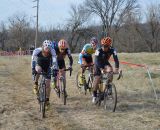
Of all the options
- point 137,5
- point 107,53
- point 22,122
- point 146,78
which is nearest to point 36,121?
point 22,122

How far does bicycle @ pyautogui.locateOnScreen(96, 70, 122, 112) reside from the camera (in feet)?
36.4

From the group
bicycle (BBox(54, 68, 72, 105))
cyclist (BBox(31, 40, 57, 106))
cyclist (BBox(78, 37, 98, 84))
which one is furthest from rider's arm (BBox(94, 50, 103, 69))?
cyclist (BBox(78, 37, 98, 84))

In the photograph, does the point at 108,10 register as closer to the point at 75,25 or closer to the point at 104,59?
the point at 75,25

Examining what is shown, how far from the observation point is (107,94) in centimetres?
1137

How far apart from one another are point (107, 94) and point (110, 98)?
157 millimetres

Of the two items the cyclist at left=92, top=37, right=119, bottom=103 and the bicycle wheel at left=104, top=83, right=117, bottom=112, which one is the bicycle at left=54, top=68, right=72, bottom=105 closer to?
the cyclist at left=92, top=37, right=119, bottom=103

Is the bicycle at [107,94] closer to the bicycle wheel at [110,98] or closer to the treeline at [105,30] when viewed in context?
the bicycle wheel at [110,98]

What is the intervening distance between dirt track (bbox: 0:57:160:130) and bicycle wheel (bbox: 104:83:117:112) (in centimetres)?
21

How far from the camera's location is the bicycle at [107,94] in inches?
437

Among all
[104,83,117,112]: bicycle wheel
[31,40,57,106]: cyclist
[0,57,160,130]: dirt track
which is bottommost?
[0,57,160,130]: dirt track

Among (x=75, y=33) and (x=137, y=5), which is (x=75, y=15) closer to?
(x=75, y=33)

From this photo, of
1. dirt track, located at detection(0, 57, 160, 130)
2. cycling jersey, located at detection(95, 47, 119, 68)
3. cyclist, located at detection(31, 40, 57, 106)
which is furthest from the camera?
cycling jersey, located at detection(95, 47, 119, 68)

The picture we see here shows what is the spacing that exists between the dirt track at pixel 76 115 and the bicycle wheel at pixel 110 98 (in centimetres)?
21

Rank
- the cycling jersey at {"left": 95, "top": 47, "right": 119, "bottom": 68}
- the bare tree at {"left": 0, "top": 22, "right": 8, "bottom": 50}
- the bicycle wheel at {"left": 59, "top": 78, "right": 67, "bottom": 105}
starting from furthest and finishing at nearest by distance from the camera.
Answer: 1. the bare tree at {"left": 0, "top": 22, "right": 8, "bottom": 50}
2. the bicycle wheel at {"left": 59, "top": 78, "right": 67, "bottom": 105}
3. the cycling jersey at {"left": 95, "top": 47, "right": 119, "bottom": 68}
